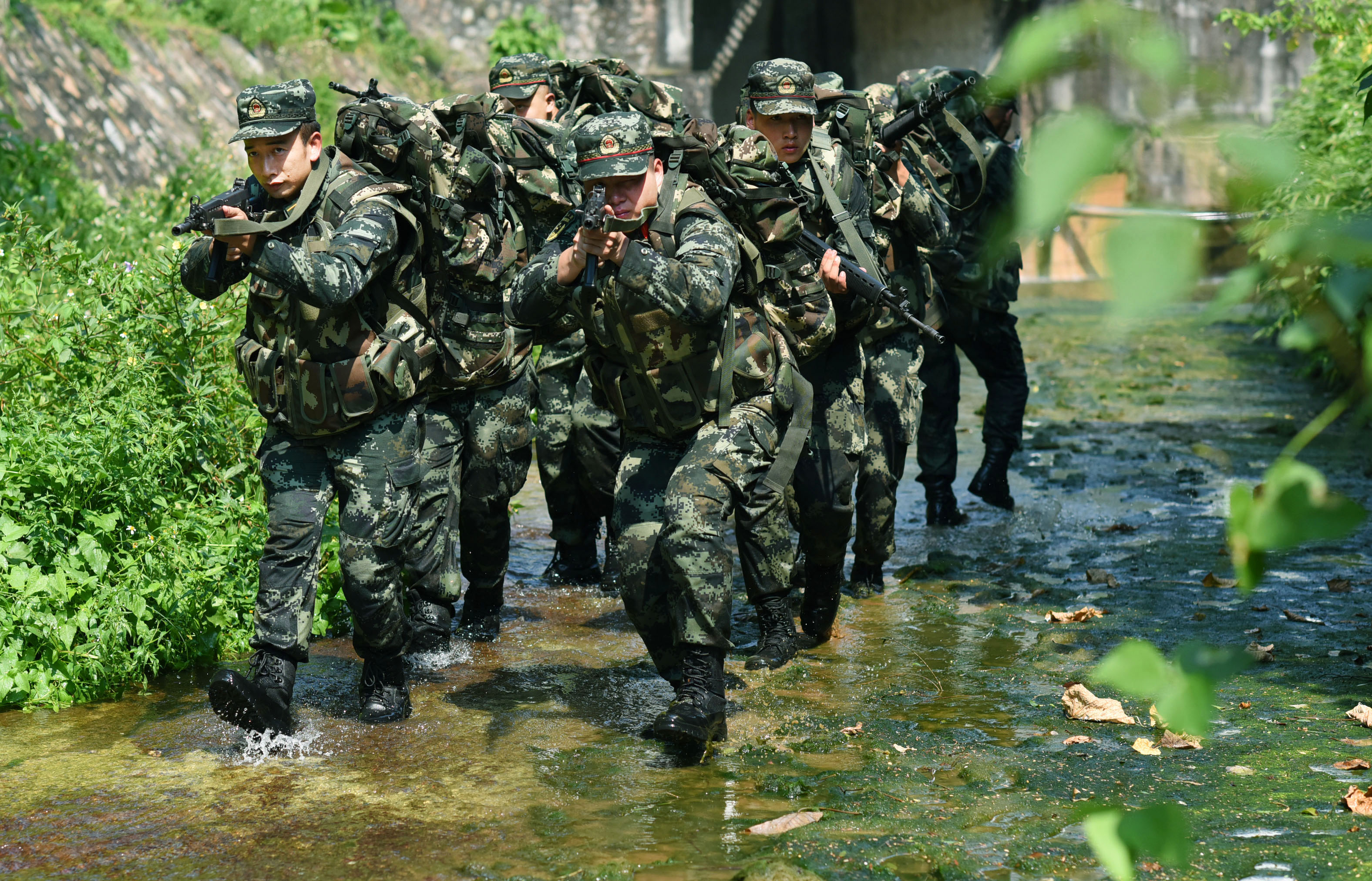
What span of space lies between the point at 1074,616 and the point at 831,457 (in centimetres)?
142

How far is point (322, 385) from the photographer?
16.1 feet

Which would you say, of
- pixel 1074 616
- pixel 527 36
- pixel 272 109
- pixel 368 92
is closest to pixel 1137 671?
pixel 272 109

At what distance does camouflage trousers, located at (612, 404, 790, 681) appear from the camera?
15.8ft

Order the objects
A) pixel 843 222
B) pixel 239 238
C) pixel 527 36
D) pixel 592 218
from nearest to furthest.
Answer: pixel 592 218 < pixel 239 238 < pixel 843 222 < pixel 527 36

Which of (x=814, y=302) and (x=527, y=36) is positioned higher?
(x=527, y=36)

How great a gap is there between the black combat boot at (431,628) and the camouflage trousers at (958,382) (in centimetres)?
338

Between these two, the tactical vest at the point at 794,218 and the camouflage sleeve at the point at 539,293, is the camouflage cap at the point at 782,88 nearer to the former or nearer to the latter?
the tactical vest at the point at 794,218

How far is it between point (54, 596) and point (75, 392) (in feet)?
4.07

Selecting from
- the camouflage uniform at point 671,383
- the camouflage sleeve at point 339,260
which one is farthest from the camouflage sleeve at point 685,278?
the camouflage sleeve at point 339,260

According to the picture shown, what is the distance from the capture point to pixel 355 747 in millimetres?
4891

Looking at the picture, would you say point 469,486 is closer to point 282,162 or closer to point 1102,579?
point 282,162

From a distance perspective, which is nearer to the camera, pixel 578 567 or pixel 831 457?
pixel 831 457

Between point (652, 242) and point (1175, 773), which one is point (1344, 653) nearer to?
point (1175, 773)

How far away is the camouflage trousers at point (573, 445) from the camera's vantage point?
680 cm
